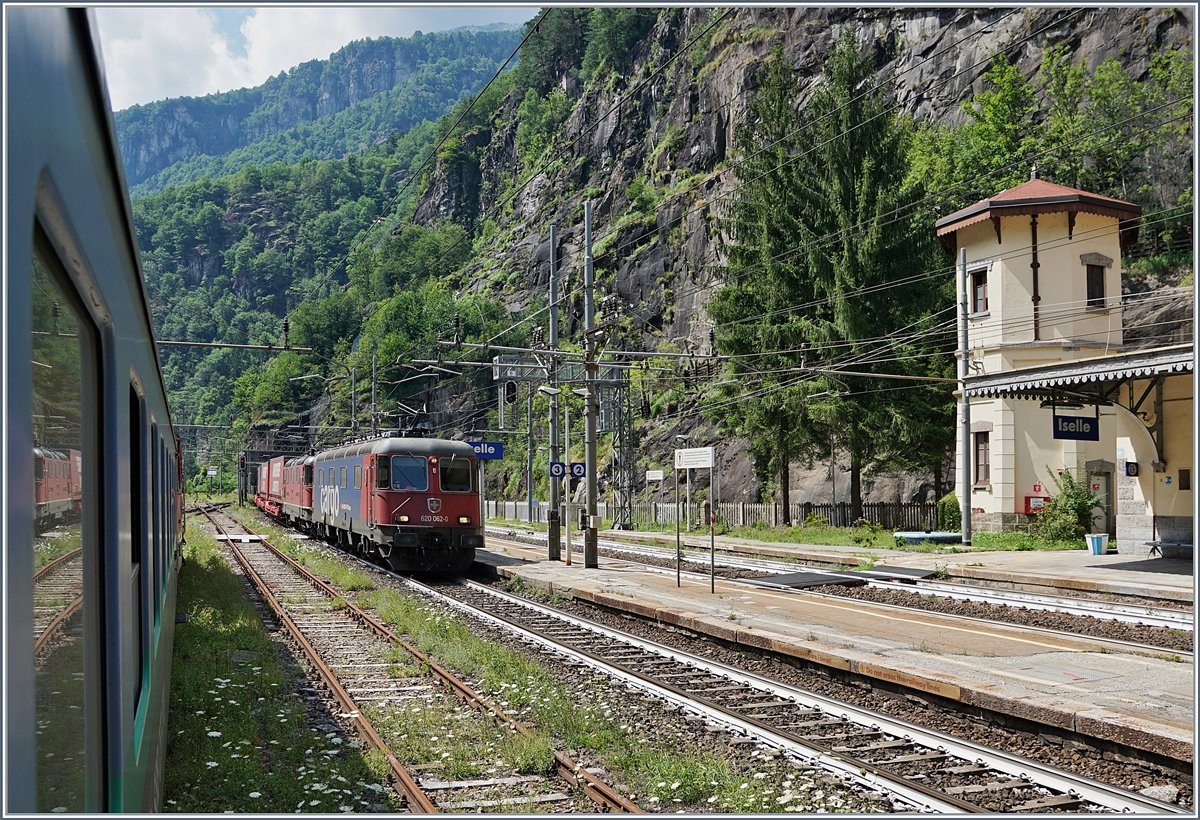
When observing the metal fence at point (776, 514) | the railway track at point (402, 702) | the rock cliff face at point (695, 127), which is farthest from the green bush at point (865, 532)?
the railway track at point (402, 702)

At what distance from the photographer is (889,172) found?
3825 centimetres

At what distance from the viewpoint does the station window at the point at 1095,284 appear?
98.3 feet

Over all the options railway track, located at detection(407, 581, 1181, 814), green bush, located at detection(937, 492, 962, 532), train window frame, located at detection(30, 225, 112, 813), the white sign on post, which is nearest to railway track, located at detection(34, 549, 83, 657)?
train window frame, located at detection(30, 225, 112, 813)

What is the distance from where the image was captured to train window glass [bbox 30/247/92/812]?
A: 179 cm

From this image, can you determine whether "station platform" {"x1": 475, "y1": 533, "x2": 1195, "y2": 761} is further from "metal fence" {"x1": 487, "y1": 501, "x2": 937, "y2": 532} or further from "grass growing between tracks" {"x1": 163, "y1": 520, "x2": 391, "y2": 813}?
"metal fence" {"x1": 487, "y1": 501, "x2": 937, "y2": 532}

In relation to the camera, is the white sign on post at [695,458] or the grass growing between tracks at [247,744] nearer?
the grass growing between tracks at [247,744]

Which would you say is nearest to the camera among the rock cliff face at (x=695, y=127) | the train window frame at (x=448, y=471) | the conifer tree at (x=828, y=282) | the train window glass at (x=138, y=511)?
the train window glass at (x=138, y=511)

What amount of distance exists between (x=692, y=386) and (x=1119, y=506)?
33.5 meters

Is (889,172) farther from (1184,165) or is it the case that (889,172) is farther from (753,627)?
(753,627)

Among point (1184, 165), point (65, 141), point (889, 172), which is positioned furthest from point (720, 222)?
point (65, 141)

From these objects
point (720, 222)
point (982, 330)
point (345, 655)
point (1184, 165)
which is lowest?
point (345, 655)

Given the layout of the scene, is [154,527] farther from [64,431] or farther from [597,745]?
[64,431]

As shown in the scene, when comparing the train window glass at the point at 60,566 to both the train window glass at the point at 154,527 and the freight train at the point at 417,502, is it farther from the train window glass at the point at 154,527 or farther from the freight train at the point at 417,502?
the freight train at the point at 417,502

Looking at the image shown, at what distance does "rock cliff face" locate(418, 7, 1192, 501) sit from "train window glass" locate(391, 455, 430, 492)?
14272 millimetres
